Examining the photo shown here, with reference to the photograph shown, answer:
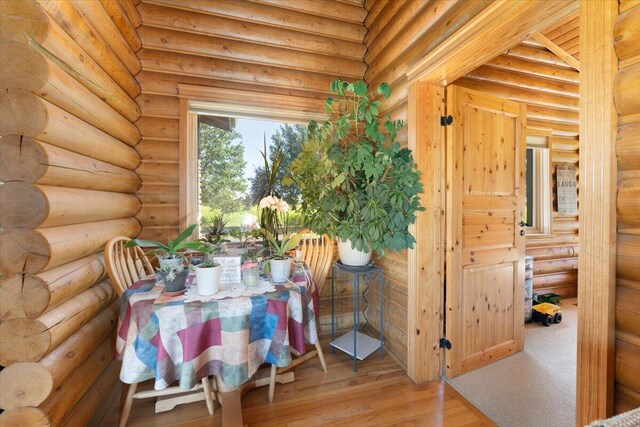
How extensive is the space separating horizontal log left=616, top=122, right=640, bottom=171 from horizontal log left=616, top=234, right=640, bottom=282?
252 millimetres

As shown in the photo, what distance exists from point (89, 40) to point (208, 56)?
3.24 feet

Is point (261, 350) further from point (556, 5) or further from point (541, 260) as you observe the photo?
point (541, 260)

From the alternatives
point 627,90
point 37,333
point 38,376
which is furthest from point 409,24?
point 38,376

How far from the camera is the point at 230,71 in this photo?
2.45 meters

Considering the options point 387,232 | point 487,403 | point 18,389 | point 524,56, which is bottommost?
point 487,403

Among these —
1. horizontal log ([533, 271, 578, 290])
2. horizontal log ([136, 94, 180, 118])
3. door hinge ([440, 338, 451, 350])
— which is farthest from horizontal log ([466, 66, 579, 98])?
horizontal log ([136, 94, 180, 118])

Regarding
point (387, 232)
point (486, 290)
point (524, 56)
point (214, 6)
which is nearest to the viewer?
point (387, 232)

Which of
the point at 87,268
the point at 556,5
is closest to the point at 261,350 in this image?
the point at 87,268

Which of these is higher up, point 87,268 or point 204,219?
point 204,219

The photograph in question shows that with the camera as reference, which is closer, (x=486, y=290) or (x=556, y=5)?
(x=556, y=5)

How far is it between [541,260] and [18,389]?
4.82 metres

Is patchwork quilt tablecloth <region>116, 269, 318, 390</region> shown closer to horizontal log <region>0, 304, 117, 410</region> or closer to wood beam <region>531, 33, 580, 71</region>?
horizontal log <region>0, 304, 117, 410</region>

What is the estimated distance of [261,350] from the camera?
1.38 m

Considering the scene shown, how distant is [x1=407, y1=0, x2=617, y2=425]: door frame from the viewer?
0.95 meters
